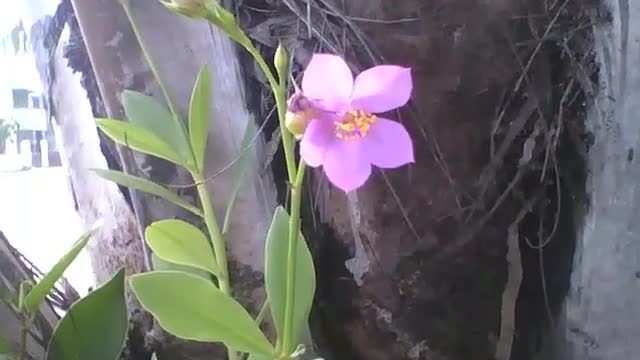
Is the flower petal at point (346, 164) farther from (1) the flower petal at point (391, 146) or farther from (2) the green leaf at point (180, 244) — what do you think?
(2) the green leaf at point (180, 244)

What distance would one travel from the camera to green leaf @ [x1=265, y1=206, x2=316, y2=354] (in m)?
0.54

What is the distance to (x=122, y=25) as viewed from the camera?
0.60m

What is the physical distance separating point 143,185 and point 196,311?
103mm

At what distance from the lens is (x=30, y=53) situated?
69 centimetres

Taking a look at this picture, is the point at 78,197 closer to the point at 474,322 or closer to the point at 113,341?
the point at 113,341

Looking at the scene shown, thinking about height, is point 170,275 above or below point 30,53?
below

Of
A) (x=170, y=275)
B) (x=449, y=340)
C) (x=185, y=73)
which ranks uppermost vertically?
(x=185, y=73)

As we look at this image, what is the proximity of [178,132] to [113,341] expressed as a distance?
6.1 inches

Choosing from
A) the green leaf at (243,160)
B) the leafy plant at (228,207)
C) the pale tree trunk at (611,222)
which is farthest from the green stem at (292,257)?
the pale tree trunk at (611,222)

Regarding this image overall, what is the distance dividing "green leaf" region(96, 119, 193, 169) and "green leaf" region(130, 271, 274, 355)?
93 millimetres

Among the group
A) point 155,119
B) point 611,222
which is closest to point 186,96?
point 155,119

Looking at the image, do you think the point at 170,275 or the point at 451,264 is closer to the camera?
the point at 170,275

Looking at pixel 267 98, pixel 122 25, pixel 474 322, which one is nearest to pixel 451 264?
pixel 474 322

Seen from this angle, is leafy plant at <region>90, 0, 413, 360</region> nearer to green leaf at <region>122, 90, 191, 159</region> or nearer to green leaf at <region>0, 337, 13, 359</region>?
green leaf at <region>122, 90, 191, 159</region>
